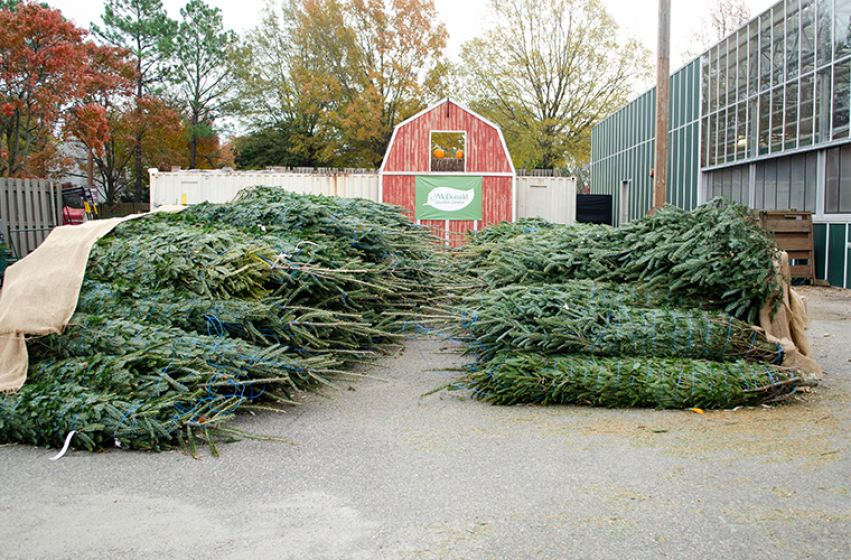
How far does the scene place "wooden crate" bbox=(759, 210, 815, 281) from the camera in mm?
16109

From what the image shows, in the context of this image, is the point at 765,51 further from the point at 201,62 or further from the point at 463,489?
the point at 201,62

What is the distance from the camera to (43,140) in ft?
94.3

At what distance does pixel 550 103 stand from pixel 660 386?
1604 inches

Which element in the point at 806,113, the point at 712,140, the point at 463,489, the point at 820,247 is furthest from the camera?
the point at 712,140

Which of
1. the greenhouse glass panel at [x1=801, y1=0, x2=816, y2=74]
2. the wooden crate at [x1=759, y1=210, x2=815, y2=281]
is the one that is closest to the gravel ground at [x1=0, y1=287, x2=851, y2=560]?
the wooden crate at [x1=759, y1=210, x2=815, y2=281]

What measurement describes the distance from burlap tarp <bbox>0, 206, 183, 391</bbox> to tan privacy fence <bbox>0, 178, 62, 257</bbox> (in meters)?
6.61

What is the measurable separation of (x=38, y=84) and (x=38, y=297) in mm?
24713

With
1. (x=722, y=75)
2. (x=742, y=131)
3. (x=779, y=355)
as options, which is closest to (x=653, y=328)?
(x=779, y=355)

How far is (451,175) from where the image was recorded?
20.6 meters

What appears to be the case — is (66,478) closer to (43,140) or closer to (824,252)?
(824,252)

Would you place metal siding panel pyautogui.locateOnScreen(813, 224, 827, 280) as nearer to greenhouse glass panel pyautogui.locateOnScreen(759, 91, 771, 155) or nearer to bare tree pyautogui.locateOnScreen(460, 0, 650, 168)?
greenhouse glass panel pyautogui.locateOnScreen(759, 91, 771, 155)

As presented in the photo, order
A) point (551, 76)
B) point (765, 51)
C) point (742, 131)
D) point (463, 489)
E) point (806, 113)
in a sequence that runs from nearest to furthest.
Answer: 1. point (463, 489)
2. point (806, 113)
3. point (765, 51)
4. point (742, 131)
5. point (551, 76)

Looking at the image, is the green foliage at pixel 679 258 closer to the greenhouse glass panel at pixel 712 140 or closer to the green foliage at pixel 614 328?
the green foliage at pixel 614 328

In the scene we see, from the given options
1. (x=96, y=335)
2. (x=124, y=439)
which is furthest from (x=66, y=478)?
(x=96, y=335)
